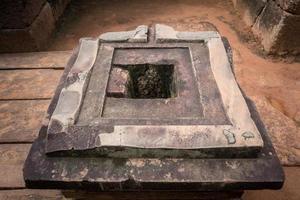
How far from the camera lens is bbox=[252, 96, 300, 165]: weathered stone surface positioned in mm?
2027

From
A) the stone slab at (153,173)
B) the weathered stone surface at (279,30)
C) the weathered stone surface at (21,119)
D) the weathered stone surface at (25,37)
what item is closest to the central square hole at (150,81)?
the stone slab at (153,173)

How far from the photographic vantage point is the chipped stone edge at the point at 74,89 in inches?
50.2

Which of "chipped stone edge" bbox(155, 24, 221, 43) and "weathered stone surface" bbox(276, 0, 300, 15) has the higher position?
"chipped stone edge" bbox(155, 24, 221, 43)

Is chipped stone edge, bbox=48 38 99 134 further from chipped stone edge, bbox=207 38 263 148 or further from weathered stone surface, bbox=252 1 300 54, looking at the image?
weathered stone surface, bbox=252 1 300 54

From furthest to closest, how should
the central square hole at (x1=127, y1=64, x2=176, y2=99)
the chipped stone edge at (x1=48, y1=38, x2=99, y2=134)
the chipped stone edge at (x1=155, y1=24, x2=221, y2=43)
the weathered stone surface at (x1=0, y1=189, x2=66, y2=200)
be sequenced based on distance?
the chipped stone edge at (x1=155, y1=24, x2=221, y2=43) < the central square hole at (x1=127, y1=64, x2=176, y2=99) < the weathered stone surface at (x1=0, y1=189, x2=66, y2=200) < the chipped stone edge at (x1=48, y1=38, x2=99, y2=134)

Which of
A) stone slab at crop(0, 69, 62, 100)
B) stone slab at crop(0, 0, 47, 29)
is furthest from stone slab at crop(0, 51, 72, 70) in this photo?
stone slab at crop(0, 0, 47, 29)

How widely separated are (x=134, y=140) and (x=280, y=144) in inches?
53.3

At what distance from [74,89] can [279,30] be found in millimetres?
2448

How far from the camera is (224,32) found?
12.1 ft

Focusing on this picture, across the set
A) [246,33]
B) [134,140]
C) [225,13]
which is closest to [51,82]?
[134,140]

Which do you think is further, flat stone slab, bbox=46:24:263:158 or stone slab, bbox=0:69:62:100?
stone slab, bbox=0:69:62:100

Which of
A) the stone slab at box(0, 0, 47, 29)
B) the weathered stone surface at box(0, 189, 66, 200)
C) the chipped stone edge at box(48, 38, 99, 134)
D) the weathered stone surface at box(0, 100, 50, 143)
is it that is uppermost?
the chipped stone edge at box(48, 38, 99, 134)

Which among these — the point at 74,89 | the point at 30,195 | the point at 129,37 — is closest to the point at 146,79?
the point at 129,37

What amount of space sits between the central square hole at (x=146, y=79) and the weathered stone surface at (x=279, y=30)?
189 cm
